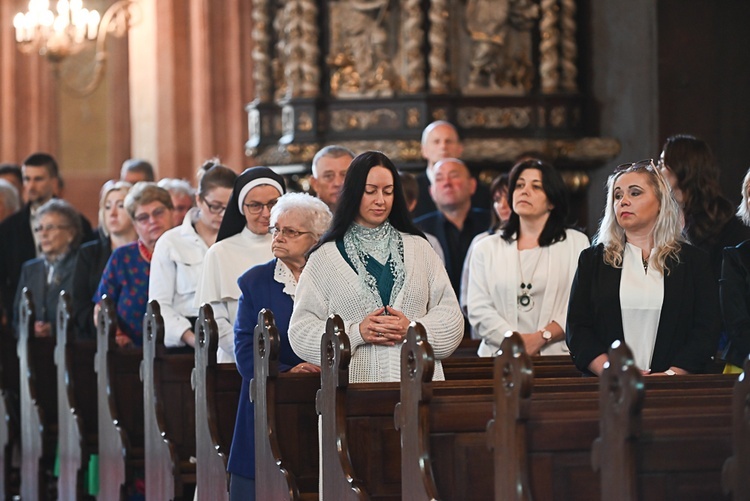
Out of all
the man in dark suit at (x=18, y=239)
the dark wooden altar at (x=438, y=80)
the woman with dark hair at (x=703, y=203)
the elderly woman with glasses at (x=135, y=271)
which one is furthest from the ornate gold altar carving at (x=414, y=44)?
the woman with dark hair at (x=703, y=203)

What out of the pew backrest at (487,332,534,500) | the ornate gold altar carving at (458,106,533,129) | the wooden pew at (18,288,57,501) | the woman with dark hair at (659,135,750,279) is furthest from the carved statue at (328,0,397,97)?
the pew backrest at (487,332,534,500)

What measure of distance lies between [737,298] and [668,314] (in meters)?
0.24

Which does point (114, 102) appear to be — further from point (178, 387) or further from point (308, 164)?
point (178, 387)

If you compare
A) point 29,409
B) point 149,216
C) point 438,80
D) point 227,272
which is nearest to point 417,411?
point 227,272

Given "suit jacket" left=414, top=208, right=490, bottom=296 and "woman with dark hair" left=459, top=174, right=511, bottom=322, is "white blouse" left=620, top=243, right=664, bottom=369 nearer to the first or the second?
"woman with dark hair" left=459, top=174, right=511, bottom=322

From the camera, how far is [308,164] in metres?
10.0

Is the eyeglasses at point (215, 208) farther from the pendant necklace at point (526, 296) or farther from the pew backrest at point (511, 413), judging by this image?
the pew backrest at point (511, 413)

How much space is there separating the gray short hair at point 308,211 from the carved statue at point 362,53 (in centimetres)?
456

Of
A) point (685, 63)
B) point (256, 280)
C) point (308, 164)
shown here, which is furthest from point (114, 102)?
point (256, 280)

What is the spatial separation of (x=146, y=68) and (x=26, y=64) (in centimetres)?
208

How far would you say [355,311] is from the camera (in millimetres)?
5020

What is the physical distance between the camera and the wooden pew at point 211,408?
562cm

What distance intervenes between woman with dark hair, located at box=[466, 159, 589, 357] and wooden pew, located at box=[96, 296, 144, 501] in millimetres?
1641

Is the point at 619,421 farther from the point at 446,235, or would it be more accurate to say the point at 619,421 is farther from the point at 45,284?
the point at 45,284
